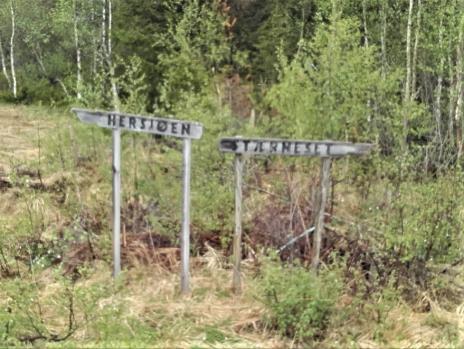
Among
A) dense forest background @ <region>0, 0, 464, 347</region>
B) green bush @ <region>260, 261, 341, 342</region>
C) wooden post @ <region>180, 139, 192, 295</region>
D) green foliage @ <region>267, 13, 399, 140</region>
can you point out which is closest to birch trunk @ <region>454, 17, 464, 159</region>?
dense forest background @ <region>0, 0, 464, 347</region>

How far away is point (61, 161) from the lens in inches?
426

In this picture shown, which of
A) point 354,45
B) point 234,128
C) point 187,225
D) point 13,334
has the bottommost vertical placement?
point 13,334

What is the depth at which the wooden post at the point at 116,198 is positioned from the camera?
284 inches

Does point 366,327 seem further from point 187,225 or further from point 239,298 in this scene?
point 187,225

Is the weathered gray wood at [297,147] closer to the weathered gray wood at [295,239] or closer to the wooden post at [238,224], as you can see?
the wooden post at [238,224]

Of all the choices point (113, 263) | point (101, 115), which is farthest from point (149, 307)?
point (101, 115)

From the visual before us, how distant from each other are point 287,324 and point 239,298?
1.03m

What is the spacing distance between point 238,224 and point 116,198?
131 cm

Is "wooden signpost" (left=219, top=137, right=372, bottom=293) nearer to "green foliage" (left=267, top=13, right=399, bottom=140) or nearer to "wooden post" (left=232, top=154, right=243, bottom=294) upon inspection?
"wooden post" (left=232, top=154, right=243, bottom=294)

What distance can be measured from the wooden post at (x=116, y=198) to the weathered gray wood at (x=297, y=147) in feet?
3.90

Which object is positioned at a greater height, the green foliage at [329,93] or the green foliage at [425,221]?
the green foliage at [329,93]

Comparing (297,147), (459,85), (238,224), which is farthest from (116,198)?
(459,85)

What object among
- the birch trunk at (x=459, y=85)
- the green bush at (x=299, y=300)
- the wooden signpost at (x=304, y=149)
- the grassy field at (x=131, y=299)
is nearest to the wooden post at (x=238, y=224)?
the wooden signpost at (x=304, y=149)

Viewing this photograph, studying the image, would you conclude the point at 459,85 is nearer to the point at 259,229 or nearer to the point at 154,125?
the point at 259,229
